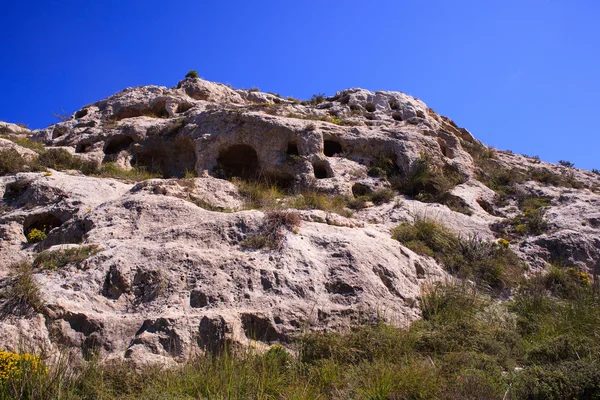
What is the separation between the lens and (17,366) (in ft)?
12.5

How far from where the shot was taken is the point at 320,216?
7.98 meters

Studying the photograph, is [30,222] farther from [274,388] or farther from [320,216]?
[274,388]

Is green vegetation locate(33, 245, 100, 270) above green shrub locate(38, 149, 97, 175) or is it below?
below

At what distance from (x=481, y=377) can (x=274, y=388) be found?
2.03 m

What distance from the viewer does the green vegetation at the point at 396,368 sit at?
3.82 meters

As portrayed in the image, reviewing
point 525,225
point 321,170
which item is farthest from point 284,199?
point 525,225

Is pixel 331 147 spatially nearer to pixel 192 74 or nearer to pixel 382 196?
pixel 382 196

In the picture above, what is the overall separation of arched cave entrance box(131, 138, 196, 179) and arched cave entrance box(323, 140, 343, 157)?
4018 mm

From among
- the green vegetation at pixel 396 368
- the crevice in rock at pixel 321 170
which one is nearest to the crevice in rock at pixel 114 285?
the green vegetation at pixel 396 368

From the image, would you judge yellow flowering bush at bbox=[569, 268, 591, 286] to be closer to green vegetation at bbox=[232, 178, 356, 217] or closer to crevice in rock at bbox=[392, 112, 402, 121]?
green vegetation at bbox=[232, 178, 356, 217]

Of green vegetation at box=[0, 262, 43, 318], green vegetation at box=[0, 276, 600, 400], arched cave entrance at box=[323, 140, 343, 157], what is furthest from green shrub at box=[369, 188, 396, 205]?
green vegetation at box=[0, 262, 43, 318]

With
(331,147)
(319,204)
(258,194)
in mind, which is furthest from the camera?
(331,147)

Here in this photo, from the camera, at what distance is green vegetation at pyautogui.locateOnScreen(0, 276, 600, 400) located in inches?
150

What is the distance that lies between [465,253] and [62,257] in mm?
7150
